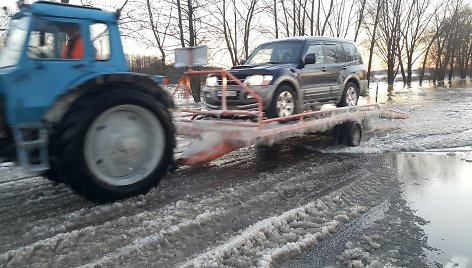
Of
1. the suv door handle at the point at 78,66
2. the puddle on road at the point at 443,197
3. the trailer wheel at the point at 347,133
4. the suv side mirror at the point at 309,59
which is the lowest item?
the puddle on road at the point at 443,197

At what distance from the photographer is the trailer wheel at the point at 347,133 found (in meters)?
8.99

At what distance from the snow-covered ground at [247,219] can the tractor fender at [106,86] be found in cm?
118

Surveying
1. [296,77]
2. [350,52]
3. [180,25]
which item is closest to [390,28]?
[180,25]

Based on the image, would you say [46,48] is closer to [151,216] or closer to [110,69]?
[110,69]

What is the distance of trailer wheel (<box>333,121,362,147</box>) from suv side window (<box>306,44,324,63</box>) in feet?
5.18

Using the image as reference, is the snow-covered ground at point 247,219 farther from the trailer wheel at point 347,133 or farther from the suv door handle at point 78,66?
the suv door handle at point 78,66

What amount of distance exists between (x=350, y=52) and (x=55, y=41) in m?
7.54

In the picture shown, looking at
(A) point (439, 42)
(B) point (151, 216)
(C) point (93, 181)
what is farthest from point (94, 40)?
(A) point (439, 42)

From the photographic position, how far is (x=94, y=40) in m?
5.09

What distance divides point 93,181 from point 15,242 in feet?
3.32

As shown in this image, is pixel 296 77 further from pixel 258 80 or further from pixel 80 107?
pixel 80 107

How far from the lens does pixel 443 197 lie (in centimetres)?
547

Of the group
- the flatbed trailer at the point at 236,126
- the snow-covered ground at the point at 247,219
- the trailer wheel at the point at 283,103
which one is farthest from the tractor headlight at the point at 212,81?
the snow-covered ground at the point at 247,219

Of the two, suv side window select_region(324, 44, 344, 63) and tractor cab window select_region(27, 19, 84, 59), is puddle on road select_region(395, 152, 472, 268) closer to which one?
suv side window select_region(324, 44, 344, 63)
